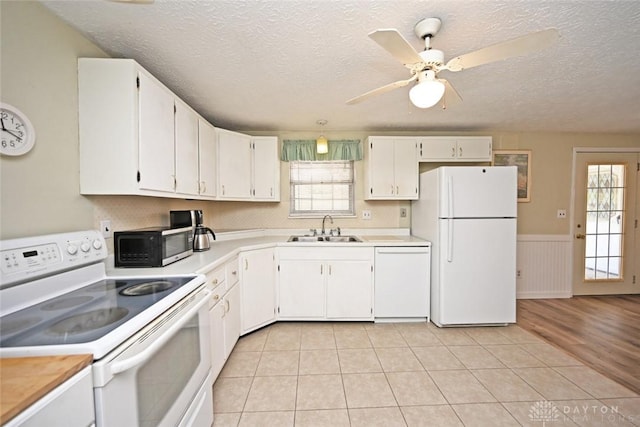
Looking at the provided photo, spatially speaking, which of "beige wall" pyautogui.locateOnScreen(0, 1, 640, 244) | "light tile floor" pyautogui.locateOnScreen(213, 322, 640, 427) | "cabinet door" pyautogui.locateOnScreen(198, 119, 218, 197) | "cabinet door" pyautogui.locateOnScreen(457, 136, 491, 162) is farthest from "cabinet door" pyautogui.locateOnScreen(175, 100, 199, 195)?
"cabinet door" pyautogui.locateOnScreen(457, 136, 491, 162)

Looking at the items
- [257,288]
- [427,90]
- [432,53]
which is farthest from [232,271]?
[432,53]

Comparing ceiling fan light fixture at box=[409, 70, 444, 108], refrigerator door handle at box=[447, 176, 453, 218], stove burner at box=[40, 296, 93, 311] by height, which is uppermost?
ceiling fan light fixture at box=[409, 70, 444, 108]

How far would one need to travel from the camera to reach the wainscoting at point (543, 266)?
3.51 m

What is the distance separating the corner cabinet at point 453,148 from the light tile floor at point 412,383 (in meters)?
1.97

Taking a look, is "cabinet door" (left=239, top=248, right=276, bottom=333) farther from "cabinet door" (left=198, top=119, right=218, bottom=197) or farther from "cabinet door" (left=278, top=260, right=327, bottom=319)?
A: "cabinet door" (left=198, top=119, right=218, bottom=197)

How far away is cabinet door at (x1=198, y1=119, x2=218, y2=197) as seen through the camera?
236cm

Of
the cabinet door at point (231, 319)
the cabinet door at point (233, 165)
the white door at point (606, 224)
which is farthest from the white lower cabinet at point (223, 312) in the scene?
the white door at point (606, 224)

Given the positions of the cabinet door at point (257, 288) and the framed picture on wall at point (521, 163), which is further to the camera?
the framed picture on wall at point (521, 163)

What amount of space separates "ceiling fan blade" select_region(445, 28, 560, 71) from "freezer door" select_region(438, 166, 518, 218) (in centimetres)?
137

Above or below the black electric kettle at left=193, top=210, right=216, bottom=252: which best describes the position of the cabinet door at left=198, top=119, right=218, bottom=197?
above

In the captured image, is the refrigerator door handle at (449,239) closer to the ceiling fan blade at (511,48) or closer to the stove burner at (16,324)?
the ceiling fan blade at (511,48)

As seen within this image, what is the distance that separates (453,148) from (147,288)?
3341mm

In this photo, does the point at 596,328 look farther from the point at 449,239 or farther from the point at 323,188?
the point at 323,188

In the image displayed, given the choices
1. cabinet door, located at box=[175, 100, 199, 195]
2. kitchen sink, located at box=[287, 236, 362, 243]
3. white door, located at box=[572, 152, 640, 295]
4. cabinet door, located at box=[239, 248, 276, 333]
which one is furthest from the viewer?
white door, located at box=[572, 152, 640, 295]
